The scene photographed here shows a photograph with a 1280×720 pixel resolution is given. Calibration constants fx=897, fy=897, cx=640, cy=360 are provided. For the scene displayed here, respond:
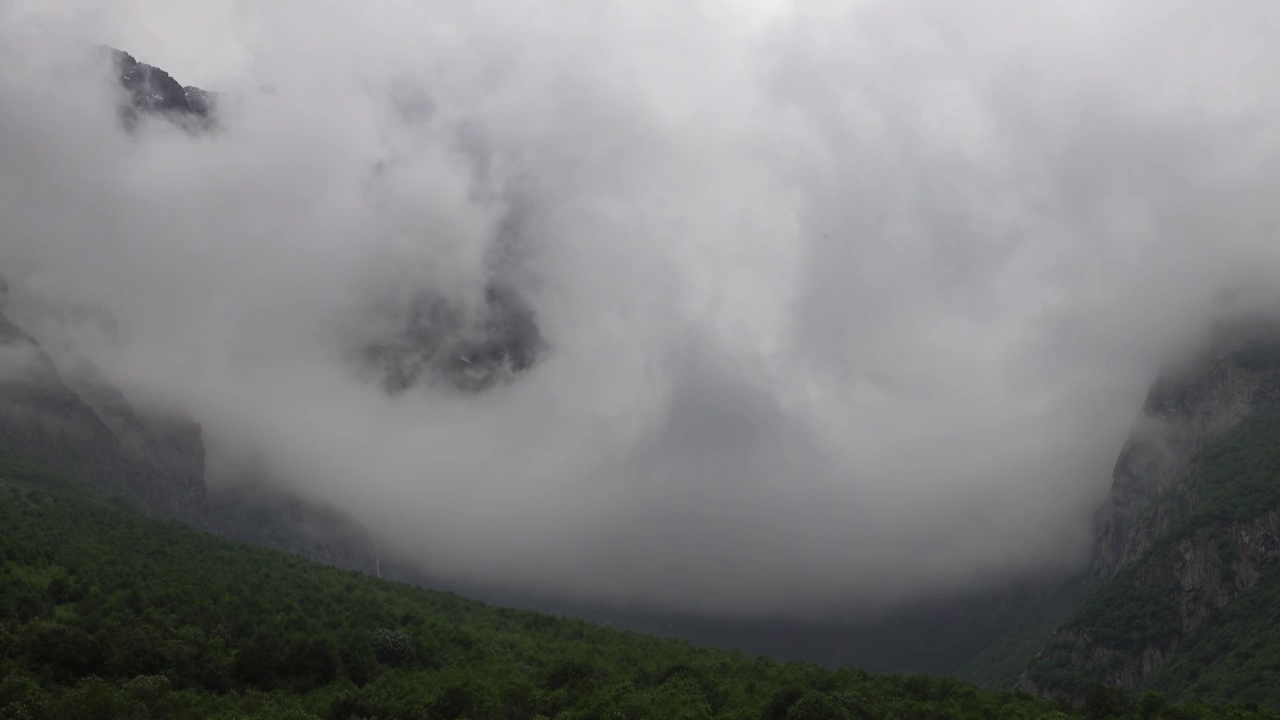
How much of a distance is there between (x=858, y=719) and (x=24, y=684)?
3367 inches

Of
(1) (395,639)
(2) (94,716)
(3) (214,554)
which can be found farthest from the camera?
(3) (214,554)

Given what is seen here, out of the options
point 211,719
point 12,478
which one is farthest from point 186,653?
point 12,478

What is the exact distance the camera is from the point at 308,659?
11444cm

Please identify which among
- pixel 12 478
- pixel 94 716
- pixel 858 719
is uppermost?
pixel 12 478

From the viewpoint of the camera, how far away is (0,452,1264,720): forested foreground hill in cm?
9431

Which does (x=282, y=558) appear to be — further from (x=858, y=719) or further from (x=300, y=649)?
(x=858, y=719)

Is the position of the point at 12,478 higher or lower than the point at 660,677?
higher

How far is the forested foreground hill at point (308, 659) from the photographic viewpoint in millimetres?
94312

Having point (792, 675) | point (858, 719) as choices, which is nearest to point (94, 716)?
point (858, 719)

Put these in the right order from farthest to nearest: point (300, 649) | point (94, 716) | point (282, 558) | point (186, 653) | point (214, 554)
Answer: point (282, 558)
point (214, 554)
point (300, 649)
point (186, 653)
point (94, 716)

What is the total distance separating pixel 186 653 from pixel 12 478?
107 meters

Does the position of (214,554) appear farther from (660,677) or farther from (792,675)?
(792,675)

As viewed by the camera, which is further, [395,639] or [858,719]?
[395,639]

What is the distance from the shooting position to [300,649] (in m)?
115
